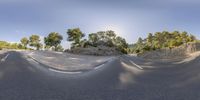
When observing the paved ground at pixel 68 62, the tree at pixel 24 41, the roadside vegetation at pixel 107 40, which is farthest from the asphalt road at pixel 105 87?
the tree at pixel 24 41

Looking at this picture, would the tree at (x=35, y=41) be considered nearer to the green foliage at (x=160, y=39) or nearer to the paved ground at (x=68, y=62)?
the green foliage at (x=160, y=39)

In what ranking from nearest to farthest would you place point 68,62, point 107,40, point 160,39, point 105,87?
1. point 105,87
2. point 68,62
3. point 107,40
4. point 160,39

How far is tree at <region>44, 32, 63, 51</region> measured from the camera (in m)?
81.8

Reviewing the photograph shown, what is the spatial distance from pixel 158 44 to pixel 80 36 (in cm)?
2012

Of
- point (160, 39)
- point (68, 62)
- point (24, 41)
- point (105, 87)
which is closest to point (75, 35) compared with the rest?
point (24, 41)

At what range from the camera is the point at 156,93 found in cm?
681

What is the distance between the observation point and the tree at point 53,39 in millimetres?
81750

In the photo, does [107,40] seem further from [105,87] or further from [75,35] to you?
[105,87]

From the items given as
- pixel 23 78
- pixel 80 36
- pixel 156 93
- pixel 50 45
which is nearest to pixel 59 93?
pixel 156 93

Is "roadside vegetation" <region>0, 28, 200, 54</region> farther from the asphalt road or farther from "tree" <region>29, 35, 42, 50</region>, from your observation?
the asphalt road

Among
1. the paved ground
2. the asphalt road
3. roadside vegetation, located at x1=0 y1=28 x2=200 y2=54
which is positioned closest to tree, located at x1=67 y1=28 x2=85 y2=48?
roadside vegetation, located at x1=0 y1=28 x2=200 y2=54

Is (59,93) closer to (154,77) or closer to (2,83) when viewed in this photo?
(2,83)

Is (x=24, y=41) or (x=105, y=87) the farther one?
(x=24, y=41)

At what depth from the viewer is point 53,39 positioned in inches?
3219
